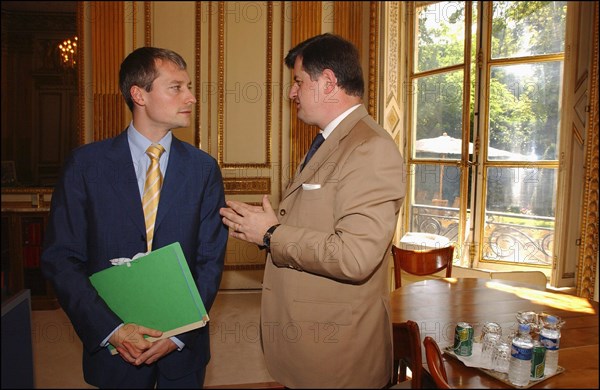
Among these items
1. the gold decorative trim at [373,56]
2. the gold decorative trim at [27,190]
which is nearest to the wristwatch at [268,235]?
the gold decorative trim at [373,56]

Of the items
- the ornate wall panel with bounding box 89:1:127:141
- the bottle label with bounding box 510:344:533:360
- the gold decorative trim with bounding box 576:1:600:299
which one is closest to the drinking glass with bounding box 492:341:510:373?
the bottle label with bounding box 510:344:533:360

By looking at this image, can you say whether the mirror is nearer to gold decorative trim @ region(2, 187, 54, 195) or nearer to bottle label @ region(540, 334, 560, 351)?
gold decorative trim @ region(2, 187, 54, 195)

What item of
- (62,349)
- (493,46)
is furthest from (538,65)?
(62,349)

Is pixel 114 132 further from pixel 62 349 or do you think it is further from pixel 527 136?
pixel 527 136

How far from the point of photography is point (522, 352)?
55.9 inches

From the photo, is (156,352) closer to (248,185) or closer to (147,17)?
(248,185)

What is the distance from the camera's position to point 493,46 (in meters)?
4.87

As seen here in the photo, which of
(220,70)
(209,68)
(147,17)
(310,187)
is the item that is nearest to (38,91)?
(147,17)

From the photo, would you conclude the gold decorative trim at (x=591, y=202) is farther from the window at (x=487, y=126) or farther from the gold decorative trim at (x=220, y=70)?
the gold decorative trim at (x=220, y=70)

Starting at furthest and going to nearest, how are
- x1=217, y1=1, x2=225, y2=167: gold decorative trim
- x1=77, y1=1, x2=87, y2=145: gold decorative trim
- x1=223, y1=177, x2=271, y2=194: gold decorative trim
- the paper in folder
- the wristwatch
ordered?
1. x1=223, y1=177, x2=271, y2=194: gold decorative trim
2. x1=217, y1=1, x2=225, y2=167: gold decorative trim
3. x1=77, y1=1, x2=87, y2=145: gold decorative trim
4. the wristwatch
5. the paper in folder

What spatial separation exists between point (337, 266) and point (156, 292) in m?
0.46

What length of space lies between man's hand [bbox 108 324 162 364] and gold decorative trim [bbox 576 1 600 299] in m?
3.48

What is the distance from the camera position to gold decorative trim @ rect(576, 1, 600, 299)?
3771 millimetres

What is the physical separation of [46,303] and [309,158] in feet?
12.9
